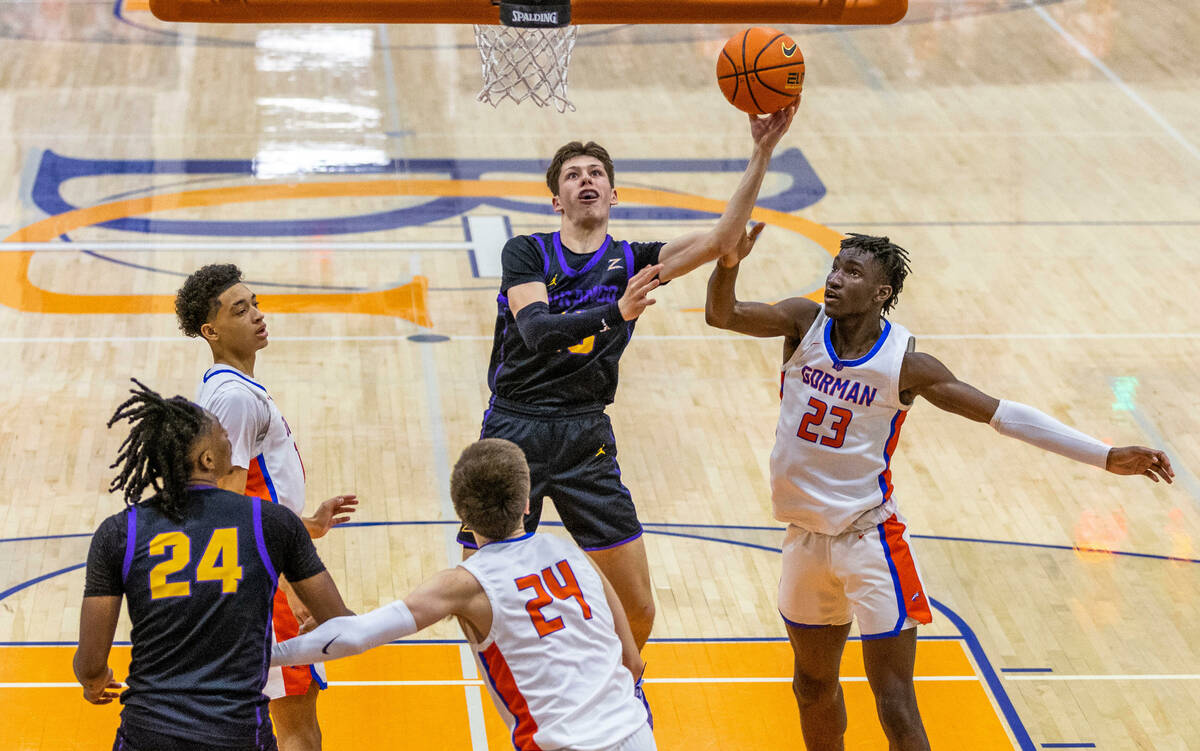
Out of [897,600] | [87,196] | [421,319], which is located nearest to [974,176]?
[421,319]

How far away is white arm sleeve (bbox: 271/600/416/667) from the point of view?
12.3ft

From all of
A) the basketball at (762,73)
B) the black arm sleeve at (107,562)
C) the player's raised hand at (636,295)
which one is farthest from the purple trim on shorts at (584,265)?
the black arm sleeve at (107,562)

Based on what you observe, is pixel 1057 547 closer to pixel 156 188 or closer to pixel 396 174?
pixel 396 174

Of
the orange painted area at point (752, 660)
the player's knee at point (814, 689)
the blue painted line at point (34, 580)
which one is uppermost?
the player's knee at point (814, 689)

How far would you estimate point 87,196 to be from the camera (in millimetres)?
11828

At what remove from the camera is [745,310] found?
17.0ft

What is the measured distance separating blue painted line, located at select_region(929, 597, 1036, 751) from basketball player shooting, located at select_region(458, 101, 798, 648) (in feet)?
5.61

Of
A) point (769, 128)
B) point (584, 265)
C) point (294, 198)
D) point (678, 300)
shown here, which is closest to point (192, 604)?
point (584, 265)

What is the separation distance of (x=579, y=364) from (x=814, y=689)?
1.45m

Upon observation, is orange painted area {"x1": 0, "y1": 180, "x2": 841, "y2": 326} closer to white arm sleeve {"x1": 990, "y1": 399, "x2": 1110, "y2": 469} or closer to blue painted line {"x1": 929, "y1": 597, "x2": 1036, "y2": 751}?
blue painted line {"x1": 929, "y1": 597, "x2": 1036, "y2": 751}

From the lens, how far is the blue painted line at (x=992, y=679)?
5924mm

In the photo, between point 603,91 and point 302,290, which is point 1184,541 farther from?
point 603,91

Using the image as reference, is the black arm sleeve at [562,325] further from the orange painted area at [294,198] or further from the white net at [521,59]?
the orange painted area at [294,198]

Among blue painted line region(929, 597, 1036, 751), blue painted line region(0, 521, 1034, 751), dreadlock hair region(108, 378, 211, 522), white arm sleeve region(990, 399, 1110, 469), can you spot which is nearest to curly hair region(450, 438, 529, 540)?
dreadlock hair region(108, 378, 211, 522)
